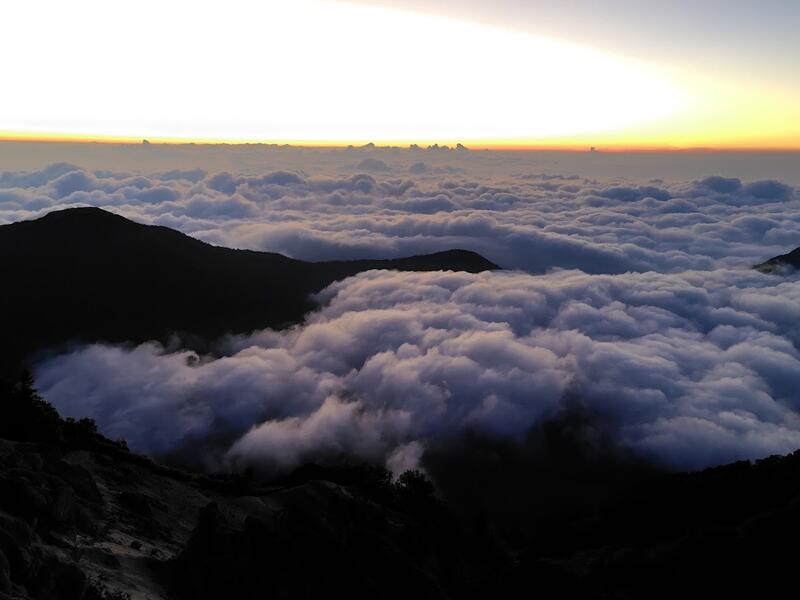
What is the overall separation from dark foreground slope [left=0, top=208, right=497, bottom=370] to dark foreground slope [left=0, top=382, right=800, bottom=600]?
98118 millimetres

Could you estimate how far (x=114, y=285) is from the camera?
161 meters

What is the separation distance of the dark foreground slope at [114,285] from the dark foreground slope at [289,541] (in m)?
98.1

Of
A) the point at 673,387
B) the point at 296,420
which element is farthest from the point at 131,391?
the point at 673,387

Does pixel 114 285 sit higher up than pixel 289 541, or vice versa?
pixel 289 541

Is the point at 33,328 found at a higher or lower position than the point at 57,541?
lower

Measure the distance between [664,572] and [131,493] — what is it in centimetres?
4108

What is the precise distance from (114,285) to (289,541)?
138416 mm

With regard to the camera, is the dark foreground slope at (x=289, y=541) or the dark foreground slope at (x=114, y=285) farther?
the dark foreground slope at (x=114, y=285)

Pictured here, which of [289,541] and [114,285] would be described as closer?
[289,541]

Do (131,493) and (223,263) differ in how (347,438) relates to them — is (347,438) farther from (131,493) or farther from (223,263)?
(131,493)

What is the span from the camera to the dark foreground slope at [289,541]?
34188 mm

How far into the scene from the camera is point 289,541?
41094 mm

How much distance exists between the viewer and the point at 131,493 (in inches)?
1887

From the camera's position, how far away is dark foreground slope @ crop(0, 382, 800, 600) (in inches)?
1346
